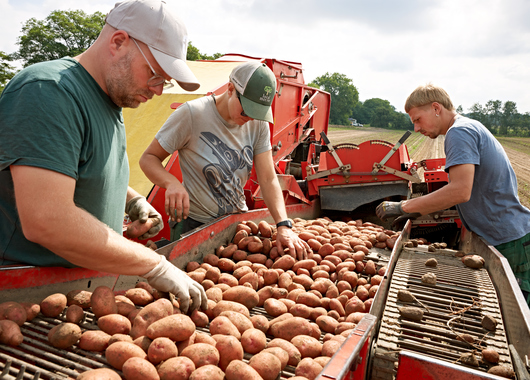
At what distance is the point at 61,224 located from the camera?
1.31 m

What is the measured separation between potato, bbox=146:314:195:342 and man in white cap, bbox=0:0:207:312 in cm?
20

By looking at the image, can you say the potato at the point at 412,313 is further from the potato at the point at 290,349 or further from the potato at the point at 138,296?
the potato at the point at 138,296

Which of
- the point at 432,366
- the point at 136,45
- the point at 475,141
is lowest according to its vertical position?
the point at 432,366

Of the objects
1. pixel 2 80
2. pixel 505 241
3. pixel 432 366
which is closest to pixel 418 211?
pixel 505 241

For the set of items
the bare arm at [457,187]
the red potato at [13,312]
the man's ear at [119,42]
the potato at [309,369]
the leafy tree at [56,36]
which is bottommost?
the potato at [309,369]

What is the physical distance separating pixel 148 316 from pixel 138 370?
33cm

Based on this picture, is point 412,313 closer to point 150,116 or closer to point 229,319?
point 229,319

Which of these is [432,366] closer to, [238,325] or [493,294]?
[238,325]

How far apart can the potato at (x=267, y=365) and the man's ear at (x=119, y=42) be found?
1.42 m

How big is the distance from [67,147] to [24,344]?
2.53ft

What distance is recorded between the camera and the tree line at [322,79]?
95.8ft

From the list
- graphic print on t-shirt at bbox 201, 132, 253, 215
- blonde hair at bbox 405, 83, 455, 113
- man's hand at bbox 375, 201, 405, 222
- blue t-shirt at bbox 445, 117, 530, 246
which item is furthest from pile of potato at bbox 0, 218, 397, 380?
blonde hair at bbox 405, 83, 455, 113

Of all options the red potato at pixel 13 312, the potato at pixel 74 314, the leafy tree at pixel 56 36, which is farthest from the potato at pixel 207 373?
the leafy tree at pixel 56 36

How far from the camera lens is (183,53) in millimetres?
1737
